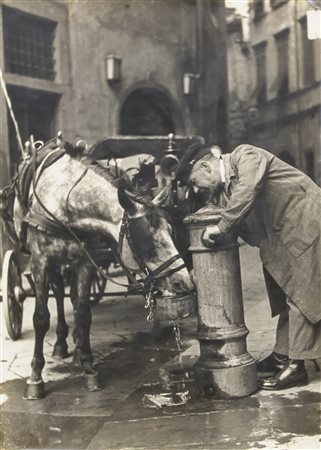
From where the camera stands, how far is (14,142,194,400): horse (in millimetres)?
3227

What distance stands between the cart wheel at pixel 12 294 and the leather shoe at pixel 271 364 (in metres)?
1.92

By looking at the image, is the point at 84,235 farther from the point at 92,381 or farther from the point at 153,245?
the point at 92,381

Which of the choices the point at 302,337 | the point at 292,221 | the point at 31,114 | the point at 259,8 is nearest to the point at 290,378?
the point at 302,337

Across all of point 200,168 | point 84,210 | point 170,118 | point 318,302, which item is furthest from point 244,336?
point 170,118

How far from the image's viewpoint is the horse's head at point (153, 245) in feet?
10.4

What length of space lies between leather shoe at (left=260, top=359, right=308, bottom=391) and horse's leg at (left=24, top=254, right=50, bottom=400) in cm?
137

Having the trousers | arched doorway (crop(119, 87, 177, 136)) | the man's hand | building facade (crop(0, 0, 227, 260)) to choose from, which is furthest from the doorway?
the trousers

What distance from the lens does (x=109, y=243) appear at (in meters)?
3.85

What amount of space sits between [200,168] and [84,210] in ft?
2.49

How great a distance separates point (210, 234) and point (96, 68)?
1.45 m

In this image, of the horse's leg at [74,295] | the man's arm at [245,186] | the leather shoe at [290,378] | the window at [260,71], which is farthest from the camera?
the horse's leg at [74,295]

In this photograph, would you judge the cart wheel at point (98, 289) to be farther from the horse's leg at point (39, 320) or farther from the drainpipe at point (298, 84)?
the drainpipe at point (298, 84)

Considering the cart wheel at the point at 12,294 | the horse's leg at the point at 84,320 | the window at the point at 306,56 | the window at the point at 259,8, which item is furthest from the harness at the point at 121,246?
the window at the point at 259,8

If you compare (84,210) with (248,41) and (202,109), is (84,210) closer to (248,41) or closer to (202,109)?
(202,109)
